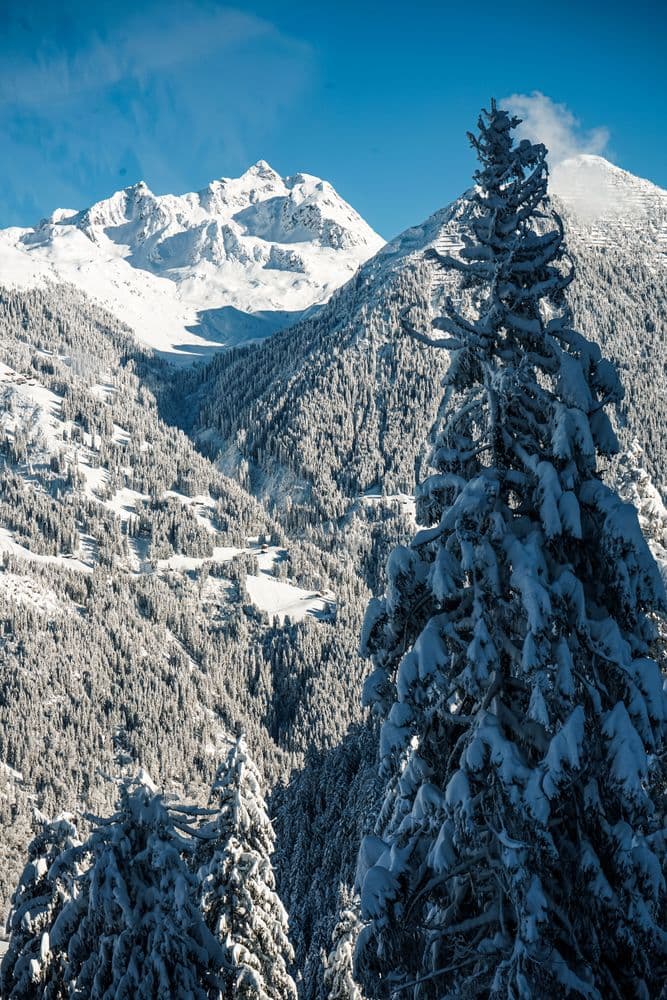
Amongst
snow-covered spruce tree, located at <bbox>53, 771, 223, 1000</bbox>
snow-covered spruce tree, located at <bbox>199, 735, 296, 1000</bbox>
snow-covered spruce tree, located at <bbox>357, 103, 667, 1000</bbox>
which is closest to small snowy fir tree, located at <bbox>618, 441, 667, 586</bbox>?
snow-covered spruce tree, located at <bbox>199, 735, 296, 1000</bbox>

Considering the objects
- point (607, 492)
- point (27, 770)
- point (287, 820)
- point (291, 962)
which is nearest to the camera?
point (607, 492)

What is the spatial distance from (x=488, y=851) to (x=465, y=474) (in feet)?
13.1

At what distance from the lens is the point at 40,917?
2141 centimetres

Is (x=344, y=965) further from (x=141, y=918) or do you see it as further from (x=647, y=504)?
(x=647, y=504)

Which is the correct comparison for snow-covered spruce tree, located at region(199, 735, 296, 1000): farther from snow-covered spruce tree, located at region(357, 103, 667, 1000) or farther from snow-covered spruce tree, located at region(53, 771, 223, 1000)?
snow-covered spruce tree, located at region(357, 103, 667, 1000)

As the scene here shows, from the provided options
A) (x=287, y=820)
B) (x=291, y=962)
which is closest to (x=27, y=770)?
(x=287, y=820)

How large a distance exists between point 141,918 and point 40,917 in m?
6.62

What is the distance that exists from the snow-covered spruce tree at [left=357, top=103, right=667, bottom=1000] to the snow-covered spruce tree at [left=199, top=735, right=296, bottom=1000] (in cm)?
1401

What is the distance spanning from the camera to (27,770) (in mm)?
187250

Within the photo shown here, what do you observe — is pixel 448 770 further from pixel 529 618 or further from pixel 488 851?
pixel 529 618

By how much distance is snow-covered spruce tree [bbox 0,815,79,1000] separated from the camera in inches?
805

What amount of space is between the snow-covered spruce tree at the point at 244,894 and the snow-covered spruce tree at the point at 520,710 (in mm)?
14009

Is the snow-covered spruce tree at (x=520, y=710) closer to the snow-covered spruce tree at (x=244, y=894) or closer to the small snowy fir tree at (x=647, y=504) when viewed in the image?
the snow-covered spruce tree at (x=244, y=894)

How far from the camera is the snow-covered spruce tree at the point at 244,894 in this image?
21.6 metres
